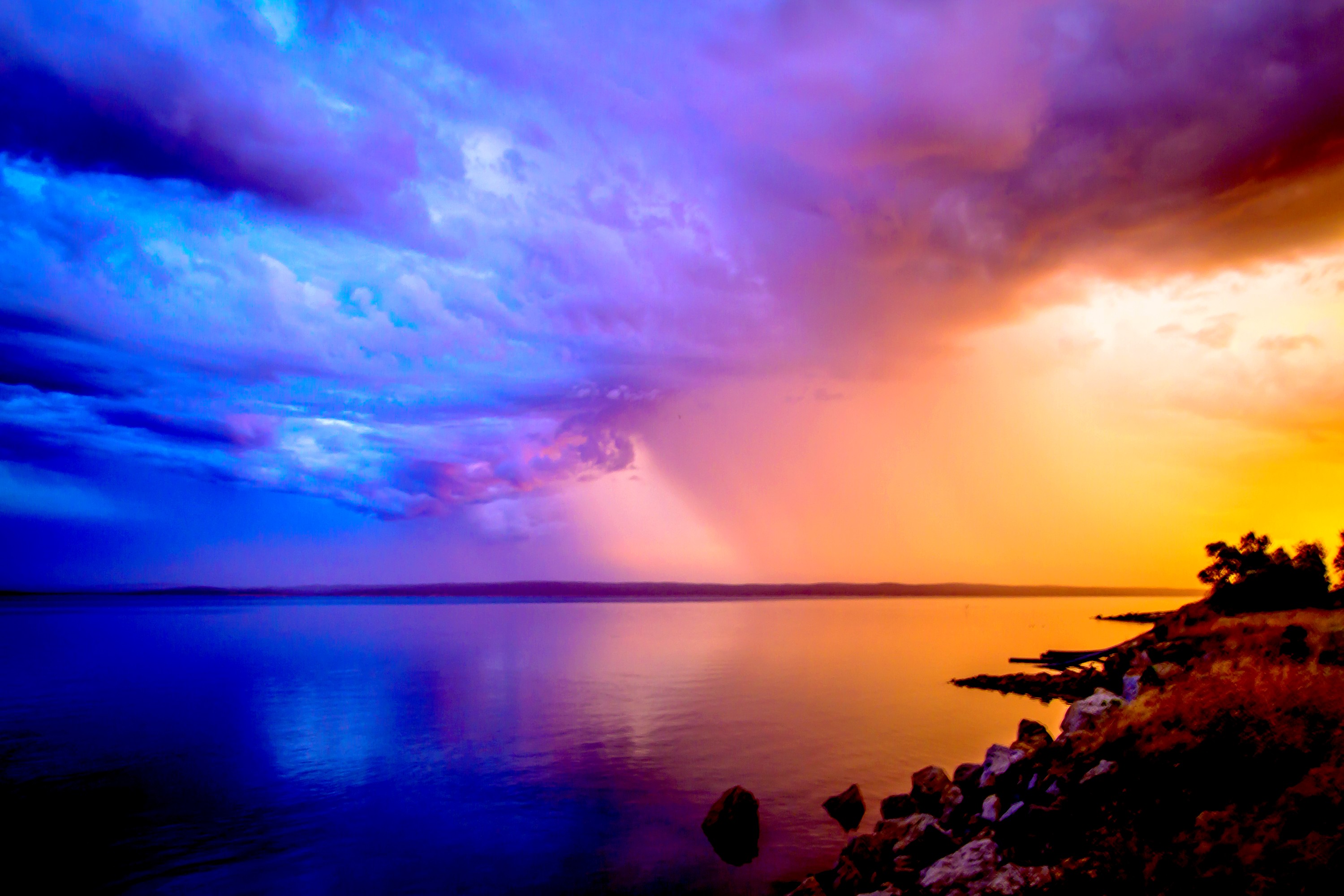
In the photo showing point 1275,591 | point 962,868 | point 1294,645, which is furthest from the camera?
point 1275,591

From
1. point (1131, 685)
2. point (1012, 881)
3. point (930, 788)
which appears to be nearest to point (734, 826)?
point (930, 788)

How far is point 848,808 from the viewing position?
22250mm

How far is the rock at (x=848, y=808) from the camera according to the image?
72.0ft

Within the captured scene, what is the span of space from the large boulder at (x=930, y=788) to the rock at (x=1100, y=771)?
624 centimetres

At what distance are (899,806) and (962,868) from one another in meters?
8.91

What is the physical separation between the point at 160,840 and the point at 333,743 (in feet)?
40.8

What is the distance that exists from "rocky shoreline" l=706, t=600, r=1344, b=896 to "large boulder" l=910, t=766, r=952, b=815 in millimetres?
66

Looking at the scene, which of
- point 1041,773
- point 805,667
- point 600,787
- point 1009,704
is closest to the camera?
point 1041,773

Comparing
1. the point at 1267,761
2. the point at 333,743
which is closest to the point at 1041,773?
the point at 1267,761

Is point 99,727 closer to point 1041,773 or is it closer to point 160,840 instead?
point 160,840

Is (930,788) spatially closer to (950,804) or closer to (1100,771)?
(950,804)

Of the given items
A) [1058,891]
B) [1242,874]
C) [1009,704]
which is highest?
[1242,874]

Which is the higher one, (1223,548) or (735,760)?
(1223,548)

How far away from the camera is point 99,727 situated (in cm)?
3566
